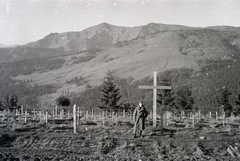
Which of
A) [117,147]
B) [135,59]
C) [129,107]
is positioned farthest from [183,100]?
[135,59]

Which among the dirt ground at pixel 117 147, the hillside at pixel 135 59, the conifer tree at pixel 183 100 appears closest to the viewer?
the dirt ground at pixel 117 147

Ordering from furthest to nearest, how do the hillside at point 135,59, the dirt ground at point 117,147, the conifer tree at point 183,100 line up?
the hillside at point 135,59 < the conifer tree at point 183,100 < the dirt ground at point 117,147

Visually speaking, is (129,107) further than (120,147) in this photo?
Yes

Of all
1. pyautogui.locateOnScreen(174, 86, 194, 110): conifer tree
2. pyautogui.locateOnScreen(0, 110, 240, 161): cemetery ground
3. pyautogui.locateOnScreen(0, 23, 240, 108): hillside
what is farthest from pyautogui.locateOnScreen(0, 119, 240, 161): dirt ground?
pyautogui.locateOnScreen(0, 23, 240, 108): hillside

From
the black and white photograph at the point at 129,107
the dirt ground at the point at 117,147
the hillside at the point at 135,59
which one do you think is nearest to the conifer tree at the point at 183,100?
the black and white photograph at the point at 129,107

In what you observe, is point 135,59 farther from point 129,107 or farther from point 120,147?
point 120,147

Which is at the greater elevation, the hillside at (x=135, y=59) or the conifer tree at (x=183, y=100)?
the hillside at (x=135, y=59)

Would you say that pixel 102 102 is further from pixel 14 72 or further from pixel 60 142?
pixel 14 72

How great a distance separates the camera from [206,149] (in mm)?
10055

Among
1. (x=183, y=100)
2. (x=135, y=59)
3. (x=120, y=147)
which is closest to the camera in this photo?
(x=120, y=147)

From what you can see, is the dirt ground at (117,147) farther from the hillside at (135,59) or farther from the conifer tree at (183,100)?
the hillside at (135,59)

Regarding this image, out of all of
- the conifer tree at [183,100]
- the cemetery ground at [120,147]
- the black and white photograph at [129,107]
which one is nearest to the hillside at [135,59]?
the black and white photograph at [129,107]

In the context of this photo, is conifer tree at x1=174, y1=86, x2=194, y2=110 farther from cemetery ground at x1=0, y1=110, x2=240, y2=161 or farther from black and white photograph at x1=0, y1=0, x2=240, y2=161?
cemetery ground at x1=0, y1=110, x2=240, y2=161

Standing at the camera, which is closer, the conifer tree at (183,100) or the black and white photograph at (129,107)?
the black and white photograph at (129,107)
